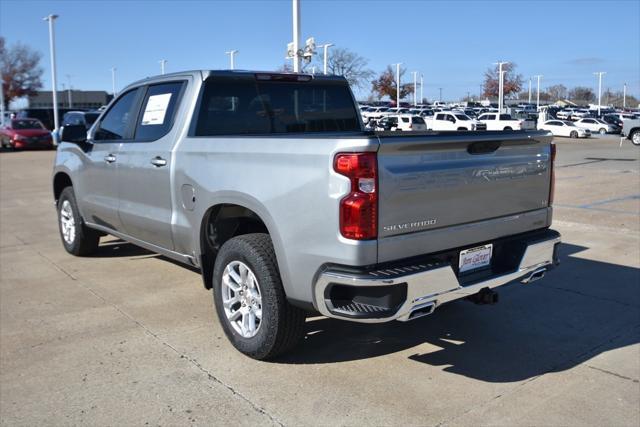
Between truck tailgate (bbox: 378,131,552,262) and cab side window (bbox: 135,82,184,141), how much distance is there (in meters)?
2.29

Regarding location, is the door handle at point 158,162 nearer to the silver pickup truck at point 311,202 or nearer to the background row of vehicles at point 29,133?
the silver pickup truck at point 311,202

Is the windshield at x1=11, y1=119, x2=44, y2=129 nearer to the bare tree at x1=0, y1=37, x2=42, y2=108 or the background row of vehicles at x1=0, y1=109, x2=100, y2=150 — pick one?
the background row of vehicles at x1=0, y1=109, x2=100, y2=150

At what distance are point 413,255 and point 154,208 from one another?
98.7 inches

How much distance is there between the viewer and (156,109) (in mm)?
5359

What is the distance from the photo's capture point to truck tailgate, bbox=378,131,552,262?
3482 millimetres

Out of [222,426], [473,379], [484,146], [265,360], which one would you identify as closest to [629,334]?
[473,379]

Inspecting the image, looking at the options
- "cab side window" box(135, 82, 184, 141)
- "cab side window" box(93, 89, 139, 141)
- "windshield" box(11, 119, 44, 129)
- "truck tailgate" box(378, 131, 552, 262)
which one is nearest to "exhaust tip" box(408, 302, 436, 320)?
"truck tailgate" box(378, 131, 552, 262)

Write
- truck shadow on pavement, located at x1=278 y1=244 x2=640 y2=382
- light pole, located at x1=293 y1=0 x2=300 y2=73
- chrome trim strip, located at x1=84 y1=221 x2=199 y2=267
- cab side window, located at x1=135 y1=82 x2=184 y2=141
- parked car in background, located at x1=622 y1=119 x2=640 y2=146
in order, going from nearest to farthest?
truck shadow on pavement, located at x1=278 y1=244 x2=640 y2=382 → chrome trim strip, located at x1=84 y1=221 x2=199 y2=267 → cab side window, located at x1=135 y1=82 x2=184 y2=141 → light pole, located at x1=293 y1=0 x2=300 y2=73 → parked car in background, located at x1=622 y1=119 x2=640 y2=146

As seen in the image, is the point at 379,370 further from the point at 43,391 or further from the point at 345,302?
the point at 43,391

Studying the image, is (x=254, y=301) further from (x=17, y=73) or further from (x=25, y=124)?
(x=17, y=73)

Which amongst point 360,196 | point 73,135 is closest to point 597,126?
point 73,135

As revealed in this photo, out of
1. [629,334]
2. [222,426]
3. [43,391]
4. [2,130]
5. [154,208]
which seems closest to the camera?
[222,426]

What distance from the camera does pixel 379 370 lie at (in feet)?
13.6

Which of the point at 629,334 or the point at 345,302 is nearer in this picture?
the point at 345,302
